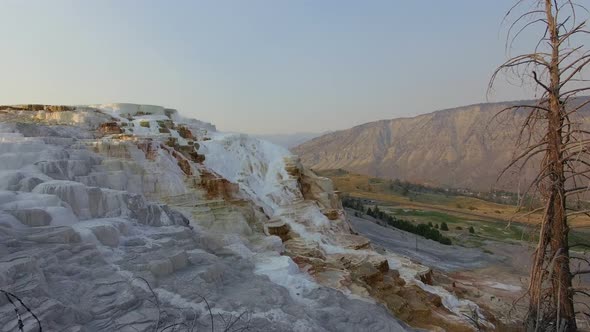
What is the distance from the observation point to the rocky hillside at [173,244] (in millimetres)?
8453

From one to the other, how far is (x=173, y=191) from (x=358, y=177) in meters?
90.0

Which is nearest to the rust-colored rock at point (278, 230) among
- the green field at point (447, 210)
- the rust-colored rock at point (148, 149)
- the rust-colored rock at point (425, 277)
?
the rust-colored rock at point (148, 149)

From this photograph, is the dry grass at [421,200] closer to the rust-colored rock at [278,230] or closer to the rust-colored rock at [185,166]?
the rust-colored rock at [278,230]

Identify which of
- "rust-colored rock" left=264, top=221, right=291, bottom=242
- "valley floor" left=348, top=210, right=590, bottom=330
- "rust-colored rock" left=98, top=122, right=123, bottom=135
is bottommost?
"valley floor" left=348, top=210, right=590, bottom=330

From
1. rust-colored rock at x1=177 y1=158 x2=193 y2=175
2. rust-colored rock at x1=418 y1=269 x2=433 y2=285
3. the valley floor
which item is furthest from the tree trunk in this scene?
the valley floor

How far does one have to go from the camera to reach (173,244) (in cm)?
1177

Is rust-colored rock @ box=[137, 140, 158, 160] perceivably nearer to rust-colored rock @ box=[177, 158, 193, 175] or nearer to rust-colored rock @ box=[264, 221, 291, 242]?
rust-colored rock @ box=[177, 158, 193, 175]

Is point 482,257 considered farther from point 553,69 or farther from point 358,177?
point 358,177

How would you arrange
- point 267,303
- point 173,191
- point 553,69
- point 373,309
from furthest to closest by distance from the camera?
point 173,191, point 373,309, point 267,303, point 553,69

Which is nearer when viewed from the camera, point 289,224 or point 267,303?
point 267,303

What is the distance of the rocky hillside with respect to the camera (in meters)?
8.45

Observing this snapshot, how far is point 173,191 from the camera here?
51.8ft

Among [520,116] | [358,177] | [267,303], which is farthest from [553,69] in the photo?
[358,177]

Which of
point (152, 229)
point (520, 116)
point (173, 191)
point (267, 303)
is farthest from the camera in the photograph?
point (173, 191)
